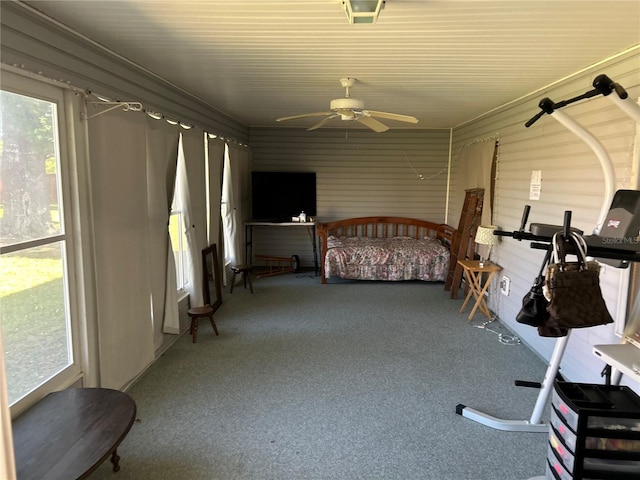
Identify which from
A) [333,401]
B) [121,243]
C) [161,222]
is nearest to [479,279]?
[333,401]

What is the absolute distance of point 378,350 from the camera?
3.85m

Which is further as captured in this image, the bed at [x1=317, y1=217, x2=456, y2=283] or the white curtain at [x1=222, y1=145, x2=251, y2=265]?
the bed at [x1=317, y1=217, x2=456, y2=283]

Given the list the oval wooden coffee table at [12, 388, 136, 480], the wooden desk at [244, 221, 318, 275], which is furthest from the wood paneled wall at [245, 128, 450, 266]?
the oval wooden coffee table at [12, 388, 136, 480]

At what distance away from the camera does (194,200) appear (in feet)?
14.5

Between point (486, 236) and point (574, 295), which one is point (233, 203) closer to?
point (486, 236)

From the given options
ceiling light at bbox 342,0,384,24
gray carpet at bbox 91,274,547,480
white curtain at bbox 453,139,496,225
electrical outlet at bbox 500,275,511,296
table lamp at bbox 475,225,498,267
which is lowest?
gray carpet at bbox 91,274,547,480

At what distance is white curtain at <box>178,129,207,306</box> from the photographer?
13.5 ft

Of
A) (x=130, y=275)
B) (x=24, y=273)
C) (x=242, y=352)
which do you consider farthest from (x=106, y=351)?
(x=242, y=352)

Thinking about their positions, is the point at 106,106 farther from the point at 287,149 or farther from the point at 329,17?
the point at 287,149

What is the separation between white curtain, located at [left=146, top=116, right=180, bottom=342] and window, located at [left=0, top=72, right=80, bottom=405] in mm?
941

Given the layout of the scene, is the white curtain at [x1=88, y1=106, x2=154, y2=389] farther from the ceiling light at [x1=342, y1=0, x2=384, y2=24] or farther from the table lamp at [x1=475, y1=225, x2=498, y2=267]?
the table lamp at [x1=475, y1=225, x2=498, y2=267]

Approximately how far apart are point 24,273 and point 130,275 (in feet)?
2.85

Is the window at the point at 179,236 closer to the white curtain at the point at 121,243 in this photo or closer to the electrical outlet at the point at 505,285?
the white curtain at the point at 121,243

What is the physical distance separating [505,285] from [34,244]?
14.4ft
